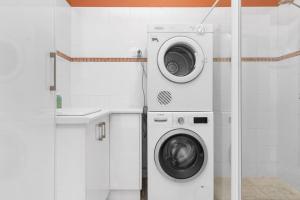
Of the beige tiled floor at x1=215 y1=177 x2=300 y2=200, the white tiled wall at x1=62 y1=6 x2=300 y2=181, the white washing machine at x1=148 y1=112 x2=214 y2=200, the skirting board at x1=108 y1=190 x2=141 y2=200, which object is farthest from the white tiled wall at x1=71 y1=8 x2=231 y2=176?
the beige tiled floor at x1=215 y1=177 x2=300 y2=200

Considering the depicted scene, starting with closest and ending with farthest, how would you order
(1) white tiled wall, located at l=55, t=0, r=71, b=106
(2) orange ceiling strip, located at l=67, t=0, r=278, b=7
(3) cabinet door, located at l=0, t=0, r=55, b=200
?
(3) cabinet door, located at l=0, t=0, r=55, b=200 < (1) white tiled wall, located at l=55, t=0, r=71, b=106 < (2) orange ceiling strip, located at l=67, t=0, r=278, b=7

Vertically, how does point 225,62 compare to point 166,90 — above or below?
above

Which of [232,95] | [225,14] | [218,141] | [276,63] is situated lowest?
[218,141]

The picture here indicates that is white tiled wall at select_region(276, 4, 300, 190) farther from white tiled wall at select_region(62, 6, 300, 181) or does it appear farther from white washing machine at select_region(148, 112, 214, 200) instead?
white washing machine at select_region(148, 112, 214, 200)

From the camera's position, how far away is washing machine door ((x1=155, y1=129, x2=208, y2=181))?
2.74m

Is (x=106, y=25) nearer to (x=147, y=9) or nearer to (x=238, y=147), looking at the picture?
(x=147, y=9)

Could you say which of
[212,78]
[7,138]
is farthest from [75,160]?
[212,78]

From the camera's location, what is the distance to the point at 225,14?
2441 millimetres

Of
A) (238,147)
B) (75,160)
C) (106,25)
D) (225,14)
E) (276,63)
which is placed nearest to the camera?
(276,63)

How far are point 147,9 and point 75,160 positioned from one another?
2350 millimetres

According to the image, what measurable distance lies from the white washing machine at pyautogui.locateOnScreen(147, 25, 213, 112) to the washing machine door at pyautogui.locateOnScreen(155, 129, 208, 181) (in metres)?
0.27

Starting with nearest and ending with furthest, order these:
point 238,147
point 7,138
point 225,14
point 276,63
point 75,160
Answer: point 7,138 → point 276,63 → point 75,160 → point 238,147 → point 225,14

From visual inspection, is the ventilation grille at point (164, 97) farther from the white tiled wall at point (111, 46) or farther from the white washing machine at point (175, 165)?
the white tiled wall at point (111, 46)

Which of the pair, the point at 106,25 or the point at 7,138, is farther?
the point at 106,25
